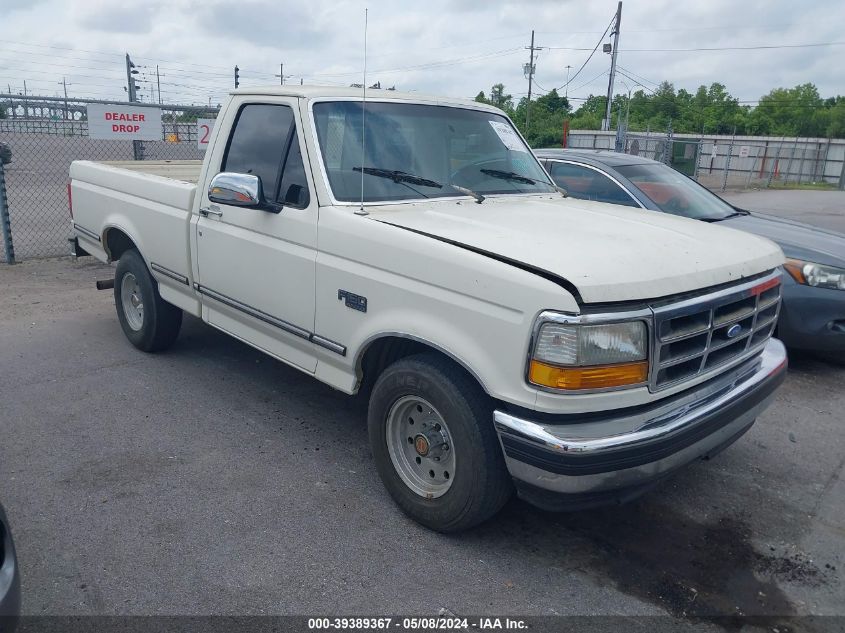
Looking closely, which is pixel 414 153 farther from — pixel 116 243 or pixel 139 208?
pixel 116 243

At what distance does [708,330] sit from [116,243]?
16.0 ft

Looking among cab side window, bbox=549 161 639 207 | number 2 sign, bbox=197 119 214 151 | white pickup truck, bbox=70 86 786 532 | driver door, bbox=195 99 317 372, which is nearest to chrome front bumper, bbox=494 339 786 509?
white pickup truck, bbox=70 86 786 532

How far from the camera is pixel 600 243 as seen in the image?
3.34 meters

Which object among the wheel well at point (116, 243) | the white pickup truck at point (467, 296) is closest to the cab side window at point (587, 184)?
the white pickup truck at point (467, 296)

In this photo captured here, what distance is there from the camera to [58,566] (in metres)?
3.21

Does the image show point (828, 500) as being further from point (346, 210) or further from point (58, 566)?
point (58, 566)

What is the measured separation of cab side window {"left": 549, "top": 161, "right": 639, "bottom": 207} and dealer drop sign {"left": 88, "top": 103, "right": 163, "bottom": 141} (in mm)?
6488

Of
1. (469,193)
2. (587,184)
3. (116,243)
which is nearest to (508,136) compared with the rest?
(469,193)

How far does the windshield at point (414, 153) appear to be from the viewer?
4008mm

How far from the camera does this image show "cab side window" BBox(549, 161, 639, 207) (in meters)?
6.88

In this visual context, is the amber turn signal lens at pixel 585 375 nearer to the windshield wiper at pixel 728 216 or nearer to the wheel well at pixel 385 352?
the wheel well at pixel 385 352

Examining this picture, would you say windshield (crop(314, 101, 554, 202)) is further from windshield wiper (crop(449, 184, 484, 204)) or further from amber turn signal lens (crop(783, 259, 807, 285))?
amber turn signal lens (crop(783, 259, 807, 285))

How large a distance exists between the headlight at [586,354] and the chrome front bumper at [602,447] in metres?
0.17

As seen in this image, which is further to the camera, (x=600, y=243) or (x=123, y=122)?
(x=123, y=122)
